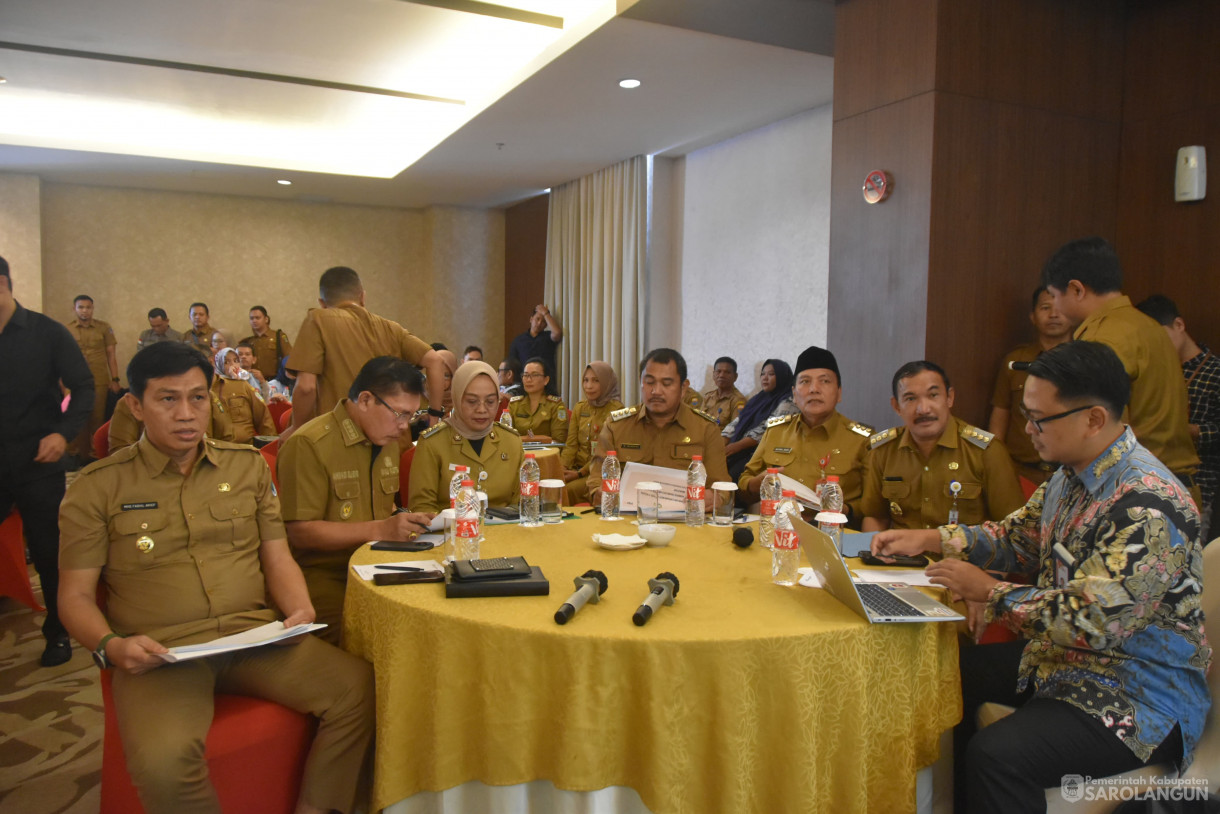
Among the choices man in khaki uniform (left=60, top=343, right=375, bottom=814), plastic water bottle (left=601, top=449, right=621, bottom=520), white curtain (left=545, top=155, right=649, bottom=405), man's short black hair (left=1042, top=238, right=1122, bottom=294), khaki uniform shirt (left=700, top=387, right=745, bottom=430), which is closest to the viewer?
man in khaki uniform (left=60, top=343, right=375, bottom=814)

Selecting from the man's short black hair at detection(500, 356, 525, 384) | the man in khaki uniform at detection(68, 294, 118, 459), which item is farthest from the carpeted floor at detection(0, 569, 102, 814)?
the man in khaki uniform at detection(68, 294, 118, 459)

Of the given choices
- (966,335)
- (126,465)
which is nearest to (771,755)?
(126,465)

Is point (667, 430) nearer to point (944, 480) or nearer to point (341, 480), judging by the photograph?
point (944, 480)

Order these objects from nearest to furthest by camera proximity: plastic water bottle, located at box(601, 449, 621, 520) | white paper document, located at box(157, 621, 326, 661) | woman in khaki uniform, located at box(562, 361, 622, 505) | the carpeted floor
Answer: white paper document, located at box(157, 621, 326, 661)
the carpeted floor
plastic water bottle, located at box(601, 449, 621, 520)
woman in khaki uniform, located at box(562, 361, 622, 505)

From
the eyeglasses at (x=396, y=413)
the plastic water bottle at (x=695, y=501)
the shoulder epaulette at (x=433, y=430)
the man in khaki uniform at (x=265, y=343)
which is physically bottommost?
the plastic water bottle at (x=695, y=501)

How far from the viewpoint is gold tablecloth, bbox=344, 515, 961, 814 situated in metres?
1.71

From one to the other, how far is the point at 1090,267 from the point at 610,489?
2050 mm

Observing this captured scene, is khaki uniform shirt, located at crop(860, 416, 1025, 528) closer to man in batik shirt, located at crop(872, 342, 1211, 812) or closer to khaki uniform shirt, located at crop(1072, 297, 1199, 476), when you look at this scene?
khaki uniform shirt, located at crop(1072, 297, 1199, 476)

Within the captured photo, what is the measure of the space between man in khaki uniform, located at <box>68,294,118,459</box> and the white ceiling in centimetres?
163

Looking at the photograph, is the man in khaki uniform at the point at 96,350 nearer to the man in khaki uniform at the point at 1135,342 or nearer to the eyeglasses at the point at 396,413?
the eyeglasses at the point at 396,413

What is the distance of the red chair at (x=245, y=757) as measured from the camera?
6.26 feet

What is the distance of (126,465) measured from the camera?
2.13 metres

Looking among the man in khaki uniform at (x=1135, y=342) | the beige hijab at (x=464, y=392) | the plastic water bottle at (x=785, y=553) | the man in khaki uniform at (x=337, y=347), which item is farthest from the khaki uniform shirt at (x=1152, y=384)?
the man in khaki uniform at (x=337, y=347)

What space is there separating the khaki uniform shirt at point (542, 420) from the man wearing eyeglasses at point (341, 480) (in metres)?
3.31
